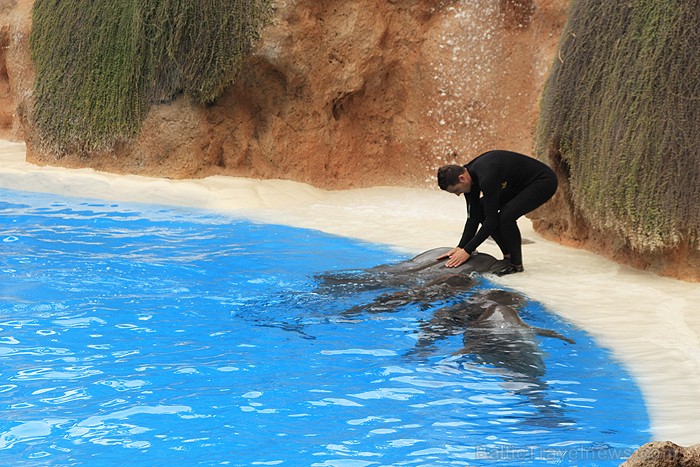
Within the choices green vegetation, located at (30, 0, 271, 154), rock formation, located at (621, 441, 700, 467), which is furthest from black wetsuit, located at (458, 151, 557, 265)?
green vegetation, located at (30, 0, 271, 154)

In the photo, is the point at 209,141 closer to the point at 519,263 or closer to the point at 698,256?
the point at 519,263

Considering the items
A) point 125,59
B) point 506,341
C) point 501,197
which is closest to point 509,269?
point 501,197

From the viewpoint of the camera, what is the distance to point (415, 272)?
7594 mm

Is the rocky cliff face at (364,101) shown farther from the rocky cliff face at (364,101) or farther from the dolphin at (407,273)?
the dolphin at (407,273)

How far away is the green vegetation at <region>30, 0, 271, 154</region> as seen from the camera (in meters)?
12.2

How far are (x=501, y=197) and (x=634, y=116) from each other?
1.30 m

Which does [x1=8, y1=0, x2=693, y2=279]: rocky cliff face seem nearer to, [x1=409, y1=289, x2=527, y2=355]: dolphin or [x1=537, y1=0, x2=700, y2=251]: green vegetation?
[x1=537, y1=0, x2=700, y2=251]: green vegetation

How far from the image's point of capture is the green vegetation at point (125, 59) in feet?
40.1

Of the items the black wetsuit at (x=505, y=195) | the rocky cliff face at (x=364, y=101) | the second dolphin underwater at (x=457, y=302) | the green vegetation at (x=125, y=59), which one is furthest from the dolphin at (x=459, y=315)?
the green vegetation at (x=125, y=59)

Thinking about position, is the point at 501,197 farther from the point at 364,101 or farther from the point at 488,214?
the point at 364,101

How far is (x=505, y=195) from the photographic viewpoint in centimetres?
820

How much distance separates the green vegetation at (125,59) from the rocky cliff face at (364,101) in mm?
236

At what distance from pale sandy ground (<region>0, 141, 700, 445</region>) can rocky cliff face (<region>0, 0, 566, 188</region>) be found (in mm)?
503

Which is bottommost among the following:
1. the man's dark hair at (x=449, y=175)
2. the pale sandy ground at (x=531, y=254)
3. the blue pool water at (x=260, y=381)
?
the blue pool water at (x=260, y=381)
